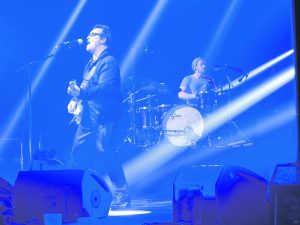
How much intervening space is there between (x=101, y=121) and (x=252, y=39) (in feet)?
4.99

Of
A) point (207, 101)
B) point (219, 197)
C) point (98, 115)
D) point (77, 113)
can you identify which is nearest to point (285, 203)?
point (219, 197)

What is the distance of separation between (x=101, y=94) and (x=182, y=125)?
0.75 m

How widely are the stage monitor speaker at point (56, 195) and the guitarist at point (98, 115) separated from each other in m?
0.64

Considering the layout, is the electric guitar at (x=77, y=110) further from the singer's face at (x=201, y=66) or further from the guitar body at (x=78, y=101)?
the singer's face at (x=201, y=66)

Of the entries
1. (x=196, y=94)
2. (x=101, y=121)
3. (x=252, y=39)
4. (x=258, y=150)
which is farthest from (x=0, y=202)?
(x=252, y=39)

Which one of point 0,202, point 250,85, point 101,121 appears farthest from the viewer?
point 250,85

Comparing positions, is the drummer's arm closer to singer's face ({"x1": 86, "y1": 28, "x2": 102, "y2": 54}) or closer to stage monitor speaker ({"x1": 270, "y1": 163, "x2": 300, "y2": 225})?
singer's face ({"x1": 86, "y1": 28, "x2": 102, "y2": 54})

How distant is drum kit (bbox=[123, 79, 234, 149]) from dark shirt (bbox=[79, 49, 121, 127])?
0.40 ft

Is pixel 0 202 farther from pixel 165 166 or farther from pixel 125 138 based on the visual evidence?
pixel 165 166

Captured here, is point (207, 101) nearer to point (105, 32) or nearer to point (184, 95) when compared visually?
point (184, 95)

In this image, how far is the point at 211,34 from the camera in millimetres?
3922

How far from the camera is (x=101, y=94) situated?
12.2ft

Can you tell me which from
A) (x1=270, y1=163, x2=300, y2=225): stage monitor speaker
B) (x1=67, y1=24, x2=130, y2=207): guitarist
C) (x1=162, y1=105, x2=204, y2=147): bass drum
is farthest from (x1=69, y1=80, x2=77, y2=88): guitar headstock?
(x1=270, y1=163, x2=300, y2=225): stage monitor speaker

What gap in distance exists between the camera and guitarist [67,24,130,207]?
3.72 meters
